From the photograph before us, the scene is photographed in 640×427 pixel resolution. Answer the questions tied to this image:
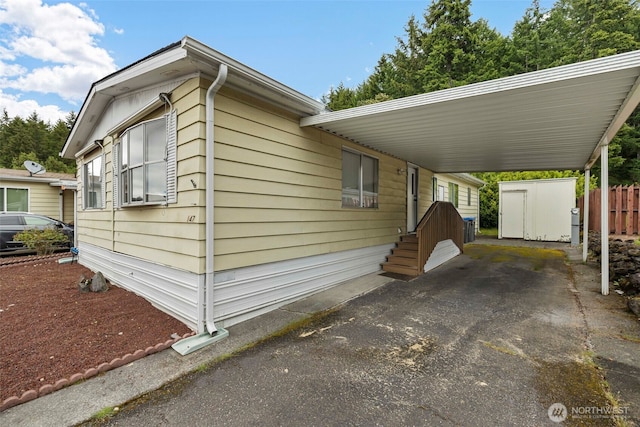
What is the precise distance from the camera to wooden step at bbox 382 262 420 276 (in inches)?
250

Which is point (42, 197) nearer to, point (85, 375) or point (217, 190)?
point (217, 190)

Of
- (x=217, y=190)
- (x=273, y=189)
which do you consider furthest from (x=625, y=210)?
(x=217, y=190)

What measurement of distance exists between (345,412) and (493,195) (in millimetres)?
17547

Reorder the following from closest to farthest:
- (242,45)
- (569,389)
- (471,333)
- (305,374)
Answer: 1. (569,389)
2. (305,374)
3. (471,333)
4. (242,45)

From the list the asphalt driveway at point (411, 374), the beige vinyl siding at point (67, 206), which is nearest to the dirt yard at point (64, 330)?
the asphalt driveway at point (411, 374)

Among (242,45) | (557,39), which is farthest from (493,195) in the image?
(242,45)

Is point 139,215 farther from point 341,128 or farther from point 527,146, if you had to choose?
point 527,146

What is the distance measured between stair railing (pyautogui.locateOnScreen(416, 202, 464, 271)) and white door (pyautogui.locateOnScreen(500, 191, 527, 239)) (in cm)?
499

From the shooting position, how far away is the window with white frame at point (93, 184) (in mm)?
6447

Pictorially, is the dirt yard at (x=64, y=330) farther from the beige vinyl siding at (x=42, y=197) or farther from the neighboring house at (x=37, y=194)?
the beige vinyl siding at (x=42, y=197)

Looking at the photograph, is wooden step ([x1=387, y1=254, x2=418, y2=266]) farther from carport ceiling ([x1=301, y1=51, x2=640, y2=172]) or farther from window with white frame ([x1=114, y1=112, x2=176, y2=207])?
window with white frame ([x1=114, y1=112, x2=176, y2=207])

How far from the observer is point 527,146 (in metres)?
5.89

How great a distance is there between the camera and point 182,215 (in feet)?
11.8

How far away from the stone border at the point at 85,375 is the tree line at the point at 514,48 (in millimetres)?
17728
